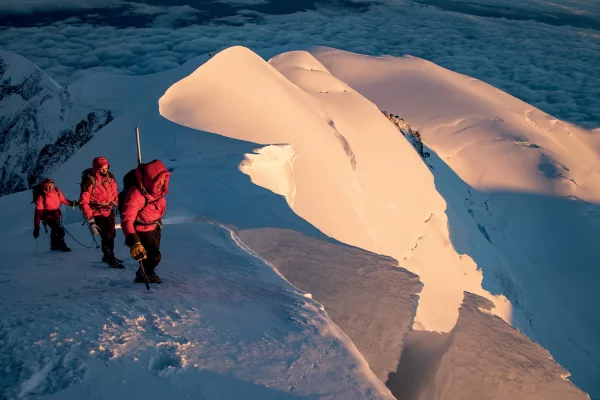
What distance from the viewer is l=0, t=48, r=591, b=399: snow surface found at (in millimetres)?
3504

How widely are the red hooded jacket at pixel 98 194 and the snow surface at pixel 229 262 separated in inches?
25.7

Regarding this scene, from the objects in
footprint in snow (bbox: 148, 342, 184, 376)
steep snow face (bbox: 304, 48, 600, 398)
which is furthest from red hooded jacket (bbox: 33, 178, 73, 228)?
steep snow face (bbox: 304, 48, 600, 398)

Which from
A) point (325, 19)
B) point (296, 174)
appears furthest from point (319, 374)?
point (325, 19)

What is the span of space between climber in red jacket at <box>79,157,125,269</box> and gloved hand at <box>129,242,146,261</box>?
1.31m

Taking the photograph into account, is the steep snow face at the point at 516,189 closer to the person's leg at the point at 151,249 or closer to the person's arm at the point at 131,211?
the person's leg at the point at 151,249

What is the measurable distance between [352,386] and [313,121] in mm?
15111

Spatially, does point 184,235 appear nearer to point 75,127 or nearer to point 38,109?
point 75,127

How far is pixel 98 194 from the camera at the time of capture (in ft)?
19.9

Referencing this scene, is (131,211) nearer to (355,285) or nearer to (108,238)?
(108,238)

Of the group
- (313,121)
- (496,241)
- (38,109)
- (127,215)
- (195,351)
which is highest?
(127,215)

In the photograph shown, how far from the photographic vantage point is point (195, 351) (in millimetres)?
3688

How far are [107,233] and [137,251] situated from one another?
163cm

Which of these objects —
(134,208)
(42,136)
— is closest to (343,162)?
(134,208)

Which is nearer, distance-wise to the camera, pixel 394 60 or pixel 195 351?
pixel 195 351
